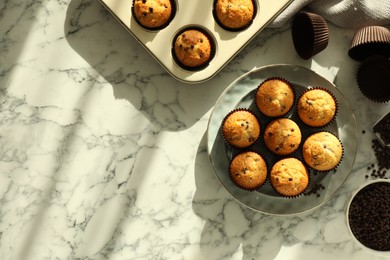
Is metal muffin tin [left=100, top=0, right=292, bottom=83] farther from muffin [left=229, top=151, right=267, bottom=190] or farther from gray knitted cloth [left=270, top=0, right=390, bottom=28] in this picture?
muffin [left=229, top=151, right=267, bottom=190]

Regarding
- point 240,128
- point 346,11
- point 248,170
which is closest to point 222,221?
point 248,170

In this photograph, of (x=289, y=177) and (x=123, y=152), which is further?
(x=123, y=152)

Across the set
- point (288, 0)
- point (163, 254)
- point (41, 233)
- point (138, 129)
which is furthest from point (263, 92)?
point (41, 233)

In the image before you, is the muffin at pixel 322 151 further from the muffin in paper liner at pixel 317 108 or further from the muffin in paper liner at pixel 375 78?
the muffin in paper liner at pixel 375 78

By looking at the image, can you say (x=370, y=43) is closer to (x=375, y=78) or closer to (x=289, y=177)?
(x=375, y=78)

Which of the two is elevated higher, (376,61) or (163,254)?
(376,61)

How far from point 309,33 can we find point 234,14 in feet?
0.88

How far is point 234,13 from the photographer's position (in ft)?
5.80

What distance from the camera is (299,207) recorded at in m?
1.87

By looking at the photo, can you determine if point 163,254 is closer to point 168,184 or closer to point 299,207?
point 168,184

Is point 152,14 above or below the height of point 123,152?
above

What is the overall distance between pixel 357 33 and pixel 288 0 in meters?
0.28

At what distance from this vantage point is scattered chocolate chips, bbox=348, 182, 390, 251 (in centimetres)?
185

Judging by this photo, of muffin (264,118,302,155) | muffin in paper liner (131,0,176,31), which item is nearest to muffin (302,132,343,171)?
muffin (264,118,302,155)
